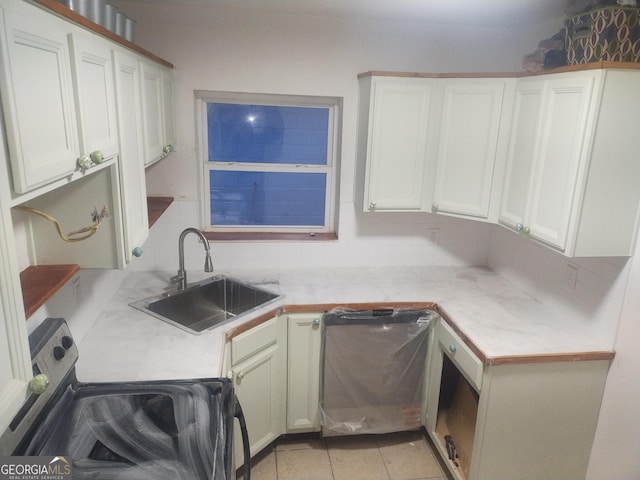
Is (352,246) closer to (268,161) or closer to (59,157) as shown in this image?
(268,161)

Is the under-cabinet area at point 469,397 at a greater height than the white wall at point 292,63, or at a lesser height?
lesser

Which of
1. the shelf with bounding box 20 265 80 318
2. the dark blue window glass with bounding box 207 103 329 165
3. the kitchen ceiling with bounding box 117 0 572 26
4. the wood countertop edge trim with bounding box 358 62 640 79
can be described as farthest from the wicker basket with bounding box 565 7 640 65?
the shelf with bounding box 20 265 80 318

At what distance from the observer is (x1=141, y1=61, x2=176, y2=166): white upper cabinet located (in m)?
1.88

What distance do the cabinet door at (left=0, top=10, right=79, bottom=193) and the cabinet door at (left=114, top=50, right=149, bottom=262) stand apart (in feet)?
1.15

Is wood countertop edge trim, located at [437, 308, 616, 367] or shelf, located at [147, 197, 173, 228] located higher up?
shelf, located at [147, 197, 173, 228]

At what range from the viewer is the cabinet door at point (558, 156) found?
176cm

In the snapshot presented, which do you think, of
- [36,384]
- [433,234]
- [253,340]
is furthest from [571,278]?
[36,384]

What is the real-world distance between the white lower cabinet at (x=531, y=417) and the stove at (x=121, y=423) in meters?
1.05

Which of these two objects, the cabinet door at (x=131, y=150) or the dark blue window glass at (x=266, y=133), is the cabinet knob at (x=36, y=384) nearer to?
the cabinet door at (x=131, y=150)

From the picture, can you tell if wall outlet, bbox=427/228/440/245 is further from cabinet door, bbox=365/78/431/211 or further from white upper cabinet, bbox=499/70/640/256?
white upper cabinet, bbox=499/70/640/256

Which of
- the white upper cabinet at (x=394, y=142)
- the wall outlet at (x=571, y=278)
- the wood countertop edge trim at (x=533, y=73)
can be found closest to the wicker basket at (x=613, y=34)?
the wood countertop edge trim at (x=533, y=73)

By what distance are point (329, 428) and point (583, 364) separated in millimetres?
1264

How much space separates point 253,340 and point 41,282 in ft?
3.42

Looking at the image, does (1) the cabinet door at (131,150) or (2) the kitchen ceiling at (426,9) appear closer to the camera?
(1) the cabinet door at (131,150)
